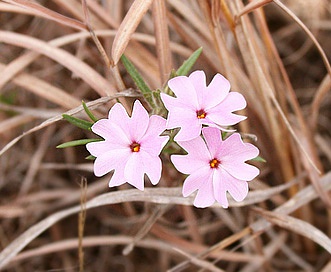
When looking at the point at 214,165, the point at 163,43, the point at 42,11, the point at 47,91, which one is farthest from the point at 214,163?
the point at 47,91

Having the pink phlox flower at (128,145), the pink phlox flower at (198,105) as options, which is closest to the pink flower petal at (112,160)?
the pink phlox flower at (128,145)

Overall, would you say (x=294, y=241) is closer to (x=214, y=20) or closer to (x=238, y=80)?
(x=238, y=80)

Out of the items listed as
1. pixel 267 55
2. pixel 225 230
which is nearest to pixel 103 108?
pixel 267 55

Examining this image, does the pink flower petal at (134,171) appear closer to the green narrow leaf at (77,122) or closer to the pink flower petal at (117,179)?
the pink flower petal at (117,179)

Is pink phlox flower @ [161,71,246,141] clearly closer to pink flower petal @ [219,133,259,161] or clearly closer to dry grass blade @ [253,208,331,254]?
pink flower petal @ [219,133,259,161]

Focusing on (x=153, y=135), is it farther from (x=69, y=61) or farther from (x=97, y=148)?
(x=69, y=61)
